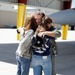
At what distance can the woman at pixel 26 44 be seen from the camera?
4004 mm

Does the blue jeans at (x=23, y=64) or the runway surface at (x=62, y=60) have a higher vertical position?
A: the blue jeans at (x=23, y=64)

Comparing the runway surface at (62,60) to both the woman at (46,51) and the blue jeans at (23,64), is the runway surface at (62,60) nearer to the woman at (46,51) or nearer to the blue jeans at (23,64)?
the blue jeans at (23,64)

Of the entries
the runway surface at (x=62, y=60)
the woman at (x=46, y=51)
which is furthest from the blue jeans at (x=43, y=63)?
the runway surface at (x=62, y=60)

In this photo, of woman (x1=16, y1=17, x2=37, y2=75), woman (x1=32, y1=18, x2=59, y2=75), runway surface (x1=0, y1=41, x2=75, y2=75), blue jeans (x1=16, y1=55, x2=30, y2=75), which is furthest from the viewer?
runway surface (x1=0, y1=41, x2=75, y2=75)

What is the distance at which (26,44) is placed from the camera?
4.07 m

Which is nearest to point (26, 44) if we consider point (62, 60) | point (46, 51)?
point (46, 51)

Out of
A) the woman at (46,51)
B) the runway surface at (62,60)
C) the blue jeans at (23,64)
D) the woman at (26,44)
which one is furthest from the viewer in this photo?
the runway surface at (62,60)

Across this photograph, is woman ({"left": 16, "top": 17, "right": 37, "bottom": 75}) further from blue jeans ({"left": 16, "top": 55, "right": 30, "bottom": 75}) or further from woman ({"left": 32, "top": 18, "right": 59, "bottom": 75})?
woman ({"left": 32, "top": 18, "right": 59, "bottom": 75})

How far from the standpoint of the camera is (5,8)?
5184cm

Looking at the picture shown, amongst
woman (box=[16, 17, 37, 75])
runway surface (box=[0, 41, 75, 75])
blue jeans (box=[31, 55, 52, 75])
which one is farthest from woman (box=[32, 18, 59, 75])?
runway surface (box=[0, 41, 75, 75])

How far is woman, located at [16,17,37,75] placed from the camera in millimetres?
4004

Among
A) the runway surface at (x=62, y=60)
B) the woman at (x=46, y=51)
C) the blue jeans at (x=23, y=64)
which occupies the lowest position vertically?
the runway surface at (x=62, y=60)

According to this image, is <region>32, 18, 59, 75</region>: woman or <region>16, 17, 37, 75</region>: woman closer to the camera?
<region>32, 18, 59, 75</region>: woman

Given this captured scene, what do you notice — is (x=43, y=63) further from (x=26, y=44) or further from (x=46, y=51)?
(x=26, y=44)
